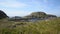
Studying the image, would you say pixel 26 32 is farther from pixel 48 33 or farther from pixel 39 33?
pixel 48 33

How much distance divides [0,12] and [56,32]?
21.3m

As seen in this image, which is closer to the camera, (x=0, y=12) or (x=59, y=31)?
(x=59, y=31)

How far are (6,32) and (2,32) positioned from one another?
23 cm

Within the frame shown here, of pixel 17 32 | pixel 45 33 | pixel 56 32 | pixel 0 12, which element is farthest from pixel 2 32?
pixel 0 12

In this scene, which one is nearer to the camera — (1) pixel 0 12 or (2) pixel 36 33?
(2) pixel 36 33

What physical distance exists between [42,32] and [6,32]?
2.06 meters

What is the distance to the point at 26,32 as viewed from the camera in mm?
7926

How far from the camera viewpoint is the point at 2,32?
7.81 metres

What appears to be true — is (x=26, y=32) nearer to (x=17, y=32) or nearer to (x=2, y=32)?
(x=17, y=32)

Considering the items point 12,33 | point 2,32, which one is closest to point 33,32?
point 12,33

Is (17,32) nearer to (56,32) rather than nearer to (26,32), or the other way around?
(26,32)

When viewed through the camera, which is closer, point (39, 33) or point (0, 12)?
point (39, 33)

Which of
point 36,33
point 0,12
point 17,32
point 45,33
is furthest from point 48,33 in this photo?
point 0,12

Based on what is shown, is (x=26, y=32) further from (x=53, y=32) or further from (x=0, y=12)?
(x=0, y=12)
